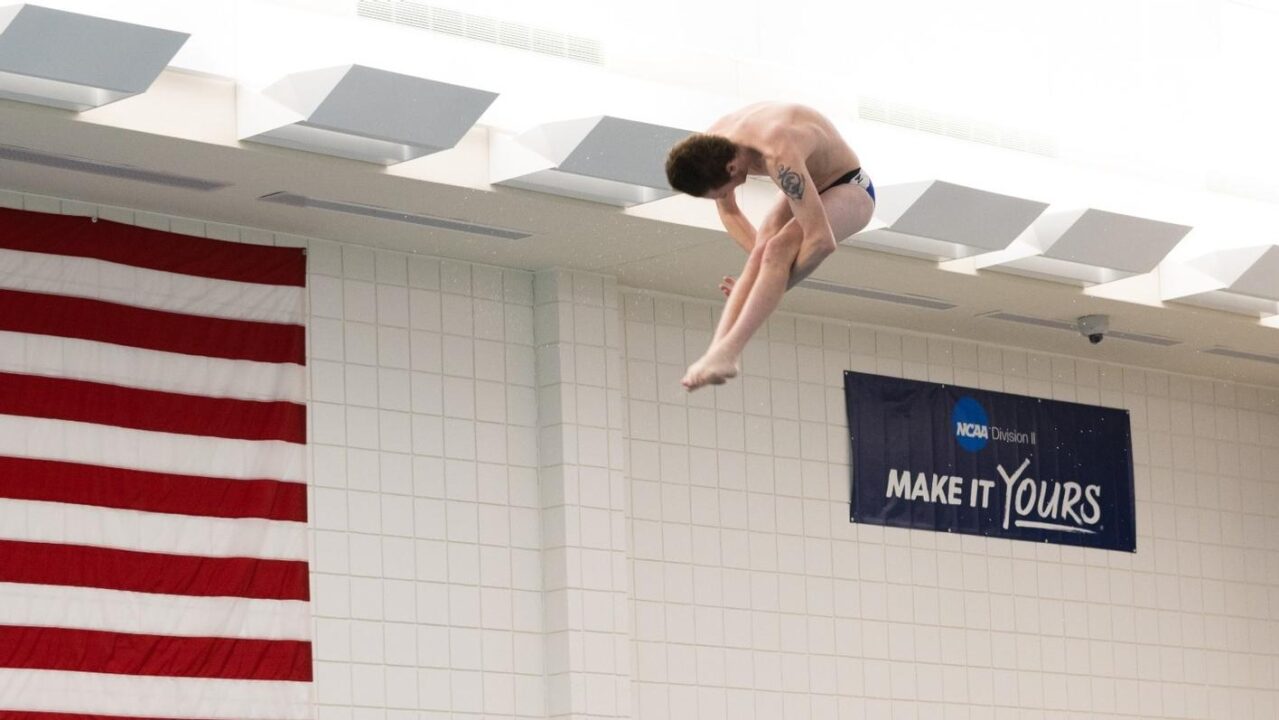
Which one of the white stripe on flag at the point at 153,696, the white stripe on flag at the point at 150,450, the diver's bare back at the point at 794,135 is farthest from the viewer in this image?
the white stripe on flag at the point at 150,450

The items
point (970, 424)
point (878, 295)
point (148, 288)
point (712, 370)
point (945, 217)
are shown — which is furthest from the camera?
point (970, 424)

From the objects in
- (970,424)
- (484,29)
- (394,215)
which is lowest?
(970,424)

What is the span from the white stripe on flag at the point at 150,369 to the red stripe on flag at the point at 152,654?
4.00ft

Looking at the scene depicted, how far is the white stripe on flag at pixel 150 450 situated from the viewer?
953 centimetres

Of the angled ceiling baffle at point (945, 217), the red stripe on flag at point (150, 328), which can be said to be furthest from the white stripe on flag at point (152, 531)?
the angled ceiling baffle at point (945, 217)

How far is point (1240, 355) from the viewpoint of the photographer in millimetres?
13742

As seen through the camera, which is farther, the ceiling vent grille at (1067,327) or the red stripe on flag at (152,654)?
the ceiling vent grille at (1067,327)

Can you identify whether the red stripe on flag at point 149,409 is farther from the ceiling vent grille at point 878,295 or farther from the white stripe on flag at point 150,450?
the ceiling vent grille at point 878,295

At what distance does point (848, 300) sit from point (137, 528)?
4.59 metres

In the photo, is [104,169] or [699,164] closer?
[699,164]

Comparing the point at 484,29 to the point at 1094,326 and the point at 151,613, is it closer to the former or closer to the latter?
the point at 151,613

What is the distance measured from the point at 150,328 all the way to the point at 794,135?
450 cm

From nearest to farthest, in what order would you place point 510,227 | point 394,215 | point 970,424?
1. point 394,215
2. point 510,227
3. point 970,424

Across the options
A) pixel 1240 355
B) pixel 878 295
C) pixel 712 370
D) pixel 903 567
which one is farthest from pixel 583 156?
pixel 1240 355
